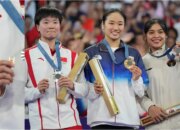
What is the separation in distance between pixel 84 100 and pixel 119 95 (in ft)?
1.08

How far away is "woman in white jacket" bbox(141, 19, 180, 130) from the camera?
3812 mm

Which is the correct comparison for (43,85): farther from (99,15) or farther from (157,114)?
(99,15)

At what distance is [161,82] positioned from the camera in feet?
12.7

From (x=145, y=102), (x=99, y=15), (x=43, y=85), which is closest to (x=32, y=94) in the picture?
Result: (x=43, y=85)

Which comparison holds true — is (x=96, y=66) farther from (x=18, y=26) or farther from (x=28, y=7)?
(x=28, y=7)

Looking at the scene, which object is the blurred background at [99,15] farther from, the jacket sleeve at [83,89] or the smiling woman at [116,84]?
the jacket sleeve at [83,89]

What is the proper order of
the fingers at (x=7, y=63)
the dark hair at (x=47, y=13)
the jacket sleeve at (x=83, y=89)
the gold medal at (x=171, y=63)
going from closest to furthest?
the fingers at (x=7, y=63) < the jacket sleeve at (x=83, y=89) < the dark hair at (x=47, y=13) < the gold medal at (x=171, y=63)

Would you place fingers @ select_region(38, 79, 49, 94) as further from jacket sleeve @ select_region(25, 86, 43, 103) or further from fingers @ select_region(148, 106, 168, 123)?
fingers @ select_region(148, 106, 168, 123)

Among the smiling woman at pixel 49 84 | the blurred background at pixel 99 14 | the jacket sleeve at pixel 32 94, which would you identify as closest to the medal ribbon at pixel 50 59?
the smiling woman at pixel 49 84

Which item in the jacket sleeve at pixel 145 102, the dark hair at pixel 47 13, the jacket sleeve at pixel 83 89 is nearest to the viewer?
the jacket sleeve at pixel 83 89

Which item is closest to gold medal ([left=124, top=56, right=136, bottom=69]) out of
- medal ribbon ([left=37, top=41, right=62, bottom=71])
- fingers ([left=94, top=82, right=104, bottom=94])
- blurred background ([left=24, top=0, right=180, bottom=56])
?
fingers ([left=94, top=82, right=104, bottom=94])

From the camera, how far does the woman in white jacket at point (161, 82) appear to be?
3.81m

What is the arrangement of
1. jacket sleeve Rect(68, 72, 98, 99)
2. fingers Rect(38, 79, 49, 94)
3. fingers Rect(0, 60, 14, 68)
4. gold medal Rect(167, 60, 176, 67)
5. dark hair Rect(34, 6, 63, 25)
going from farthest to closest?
gold medal Rect(167, 60, 176, 67) < dark hair Rect(34, 6, 63, 25) < jacket sleeve Rect(68, 72, 98, 99) < fingers Rect(38, 79, 49, 94) < fingers Rect(0, 60, 14, 68)

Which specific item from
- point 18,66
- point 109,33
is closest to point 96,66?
point 109,33
